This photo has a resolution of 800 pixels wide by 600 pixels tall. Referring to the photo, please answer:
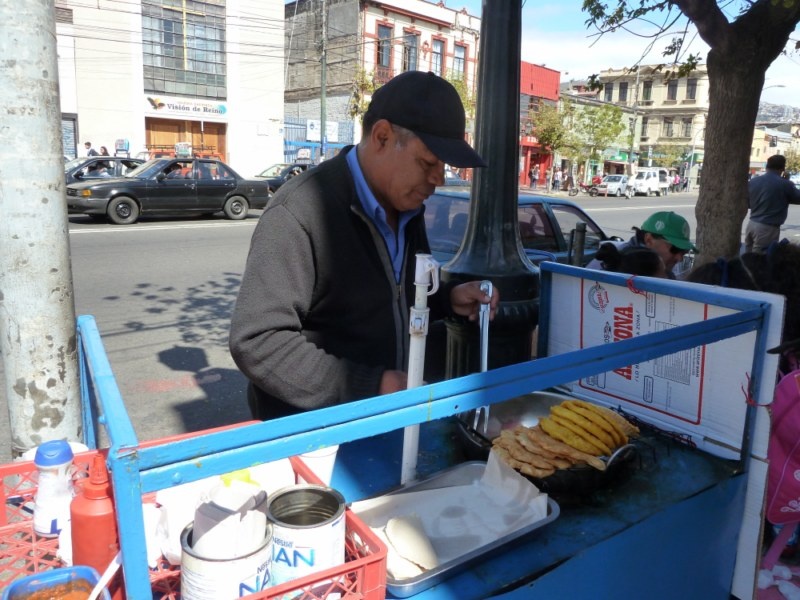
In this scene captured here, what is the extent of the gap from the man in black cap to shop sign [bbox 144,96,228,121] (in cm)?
2788

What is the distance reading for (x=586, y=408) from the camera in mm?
2068

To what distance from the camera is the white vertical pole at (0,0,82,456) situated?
1894mm

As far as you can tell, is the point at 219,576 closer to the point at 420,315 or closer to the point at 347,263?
the point at 420,315

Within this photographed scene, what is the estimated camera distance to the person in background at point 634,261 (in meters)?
3.89

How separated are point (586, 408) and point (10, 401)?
192cm

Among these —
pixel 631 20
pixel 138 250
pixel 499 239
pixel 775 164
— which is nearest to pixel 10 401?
pixel 499 239

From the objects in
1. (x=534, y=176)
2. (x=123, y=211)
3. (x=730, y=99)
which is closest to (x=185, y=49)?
(x=123, y=211)

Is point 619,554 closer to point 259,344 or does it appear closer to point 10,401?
point 259,344

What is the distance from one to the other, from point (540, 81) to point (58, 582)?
152 ft

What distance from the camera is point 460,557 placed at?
1.44 meters

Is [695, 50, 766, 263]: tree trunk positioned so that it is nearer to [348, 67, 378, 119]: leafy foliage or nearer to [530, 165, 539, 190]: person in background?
[348, 67, 378, 119]: leafy foliage

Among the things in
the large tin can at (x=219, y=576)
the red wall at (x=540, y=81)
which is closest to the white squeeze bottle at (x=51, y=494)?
the large tin can at (x=219, y=576)

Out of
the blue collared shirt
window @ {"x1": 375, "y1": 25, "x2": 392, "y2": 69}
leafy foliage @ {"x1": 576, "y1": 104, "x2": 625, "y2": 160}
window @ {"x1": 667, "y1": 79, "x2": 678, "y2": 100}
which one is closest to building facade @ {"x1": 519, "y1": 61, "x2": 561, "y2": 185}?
leafy foliage @ {"x1": 576, "y1": 104, "x2": 625, "y2": 160}

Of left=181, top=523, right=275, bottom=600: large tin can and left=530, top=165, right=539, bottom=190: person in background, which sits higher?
left=530, top=165, right=539, bottom=190: person in background
